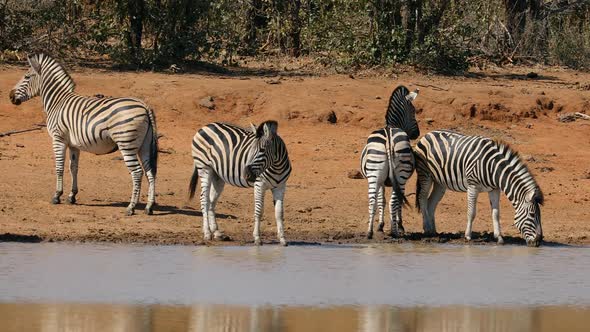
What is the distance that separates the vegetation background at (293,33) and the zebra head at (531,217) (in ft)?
30.1

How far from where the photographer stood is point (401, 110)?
1645cm

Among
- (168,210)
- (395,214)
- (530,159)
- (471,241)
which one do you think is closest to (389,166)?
Answer: (395,214)

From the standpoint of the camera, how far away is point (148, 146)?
16.0m

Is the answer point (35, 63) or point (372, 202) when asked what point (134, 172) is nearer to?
point (35, 63)

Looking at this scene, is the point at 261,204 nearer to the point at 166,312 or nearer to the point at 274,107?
the point at 166,312

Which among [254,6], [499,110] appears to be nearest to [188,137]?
[499,110]

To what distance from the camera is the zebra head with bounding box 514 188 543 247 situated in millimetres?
14602

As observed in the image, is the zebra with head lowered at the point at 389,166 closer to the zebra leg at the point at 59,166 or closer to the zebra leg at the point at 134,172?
the zebra leg at the point at 134,172

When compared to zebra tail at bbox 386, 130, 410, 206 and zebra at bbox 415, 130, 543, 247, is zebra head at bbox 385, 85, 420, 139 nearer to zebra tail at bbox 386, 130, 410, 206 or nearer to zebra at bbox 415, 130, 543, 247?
zebra at bbox 415, 130, 543, 247

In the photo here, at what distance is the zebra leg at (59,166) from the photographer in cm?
1602

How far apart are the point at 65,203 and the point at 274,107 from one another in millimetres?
5531

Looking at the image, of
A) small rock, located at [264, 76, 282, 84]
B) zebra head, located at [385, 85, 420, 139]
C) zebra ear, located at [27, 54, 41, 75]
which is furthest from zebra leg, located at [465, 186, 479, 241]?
small rock, located at [264, 76, 282, 84]

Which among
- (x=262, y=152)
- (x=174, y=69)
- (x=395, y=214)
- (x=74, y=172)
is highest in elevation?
(x=174, y=69)

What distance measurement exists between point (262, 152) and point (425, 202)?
2.60 m
